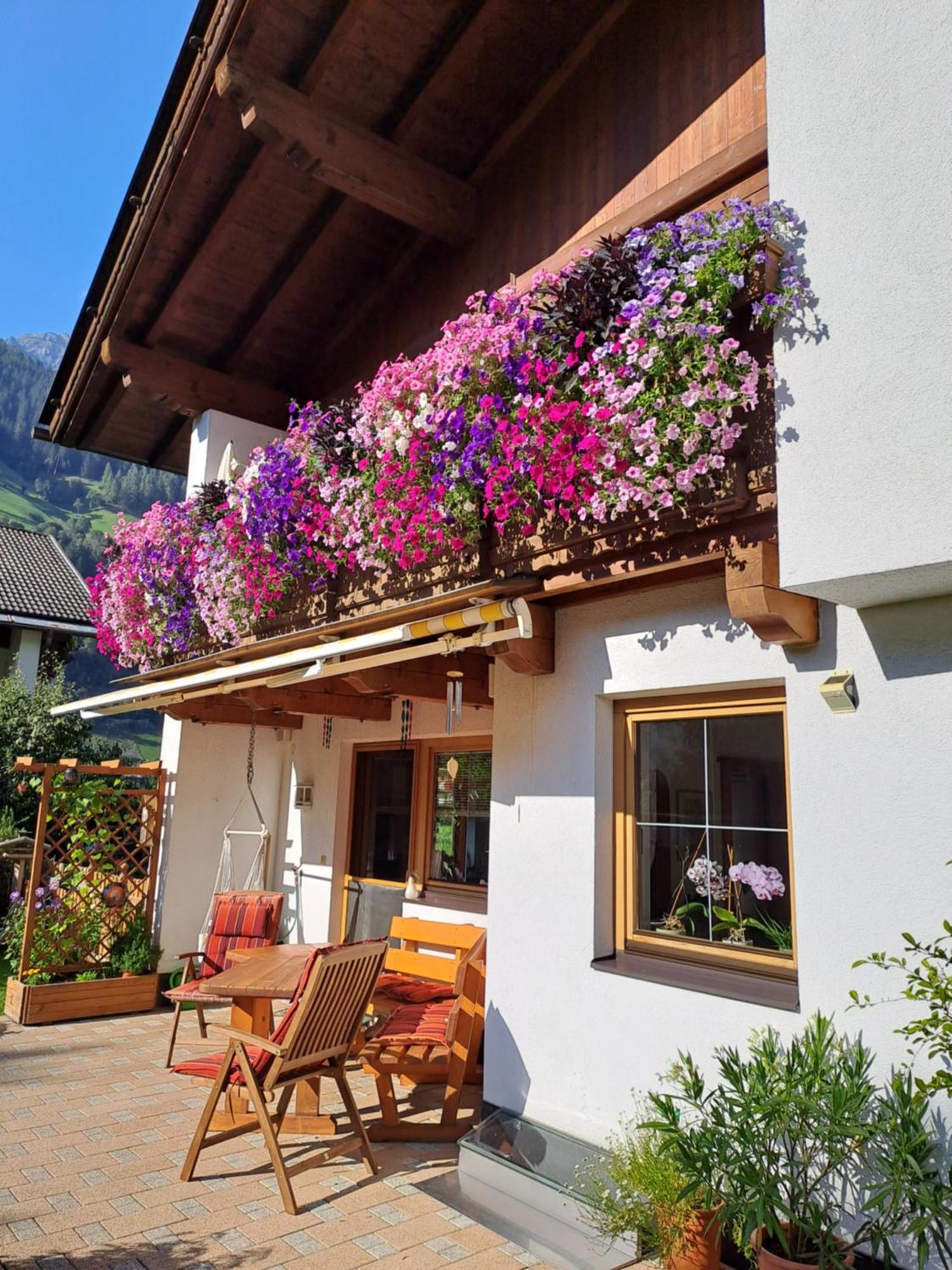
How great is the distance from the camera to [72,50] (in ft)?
246

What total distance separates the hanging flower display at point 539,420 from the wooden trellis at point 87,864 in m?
3.54

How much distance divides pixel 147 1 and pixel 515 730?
3756 centimetres

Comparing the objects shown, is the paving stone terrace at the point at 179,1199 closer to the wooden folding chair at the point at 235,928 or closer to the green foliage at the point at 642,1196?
the green foliage at the point at 642,1196

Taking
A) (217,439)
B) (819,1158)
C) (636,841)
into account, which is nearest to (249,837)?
(217,439)

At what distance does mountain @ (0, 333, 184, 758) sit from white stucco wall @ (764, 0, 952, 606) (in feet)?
231

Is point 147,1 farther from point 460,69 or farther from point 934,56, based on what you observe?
point 934,56

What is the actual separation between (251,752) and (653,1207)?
6884 mm

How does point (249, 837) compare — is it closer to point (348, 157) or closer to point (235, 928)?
point (235, 928)

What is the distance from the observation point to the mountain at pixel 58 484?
272 feet

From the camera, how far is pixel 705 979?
4.52 metres

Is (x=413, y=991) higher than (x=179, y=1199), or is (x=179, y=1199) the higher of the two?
(x=413, y=991)

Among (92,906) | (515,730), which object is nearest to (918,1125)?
(515,730)

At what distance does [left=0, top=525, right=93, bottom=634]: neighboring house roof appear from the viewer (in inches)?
931

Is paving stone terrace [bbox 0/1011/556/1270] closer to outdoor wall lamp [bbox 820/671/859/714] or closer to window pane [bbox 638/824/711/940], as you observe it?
window pane [bbox 638/824/711/940]
